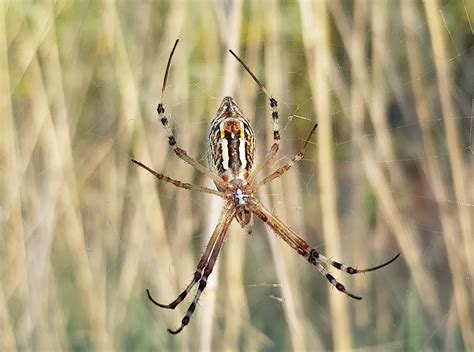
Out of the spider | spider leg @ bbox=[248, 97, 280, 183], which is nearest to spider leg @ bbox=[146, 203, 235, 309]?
the spider

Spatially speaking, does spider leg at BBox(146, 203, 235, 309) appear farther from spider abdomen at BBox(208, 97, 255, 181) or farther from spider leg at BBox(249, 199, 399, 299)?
spider abdomen at BBox(208, 97, 255, 181)

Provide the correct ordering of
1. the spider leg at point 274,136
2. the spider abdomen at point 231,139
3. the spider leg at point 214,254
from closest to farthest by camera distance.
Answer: the spider abdomen at point 231,139 → the spider leg at point 274,136 → the spider leg at point 214,254

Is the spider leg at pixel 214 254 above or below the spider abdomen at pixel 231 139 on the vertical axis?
below

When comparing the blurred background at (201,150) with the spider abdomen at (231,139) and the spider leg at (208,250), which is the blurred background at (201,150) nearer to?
the spider leg at (208,250)

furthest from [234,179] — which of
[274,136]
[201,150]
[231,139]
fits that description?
[231,139]

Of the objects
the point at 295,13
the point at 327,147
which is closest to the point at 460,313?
the point at 327,147

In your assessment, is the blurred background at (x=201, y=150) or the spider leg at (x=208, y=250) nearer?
the blurred background at (x=201, y=150)

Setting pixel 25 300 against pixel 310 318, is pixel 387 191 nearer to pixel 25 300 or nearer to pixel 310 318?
pixel 310 318

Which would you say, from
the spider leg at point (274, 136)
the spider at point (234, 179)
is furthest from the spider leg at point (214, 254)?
the spider leg at point (274, 136)
